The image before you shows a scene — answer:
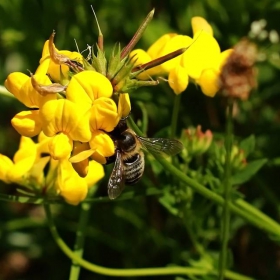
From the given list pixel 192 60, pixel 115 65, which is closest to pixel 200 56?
pixel 192 60

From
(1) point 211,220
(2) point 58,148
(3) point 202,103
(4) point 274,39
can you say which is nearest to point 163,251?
(1) point 211,220

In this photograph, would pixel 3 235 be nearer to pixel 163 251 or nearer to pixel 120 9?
pixel 163 251

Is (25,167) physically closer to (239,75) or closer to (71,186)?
(71,186)

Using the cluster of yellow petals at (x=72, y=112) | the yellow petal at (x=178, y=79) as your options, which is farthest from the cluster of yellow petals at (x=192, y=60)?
the cluster of yellow petals at (x=72, y=112)

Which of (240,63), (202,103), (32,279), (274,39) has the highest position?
(274,39)

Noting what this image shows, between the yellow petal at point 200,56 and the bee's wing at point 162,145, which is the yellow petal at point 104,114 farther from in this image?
the yellow petal at point 200,56

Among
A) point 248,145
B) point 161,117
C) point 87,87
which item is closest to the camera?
point 87,87
